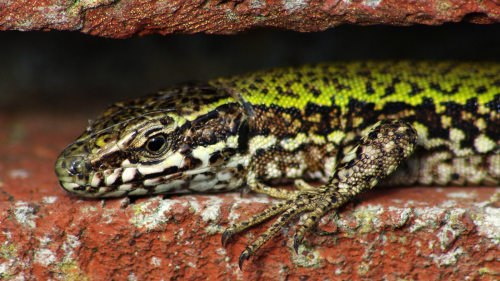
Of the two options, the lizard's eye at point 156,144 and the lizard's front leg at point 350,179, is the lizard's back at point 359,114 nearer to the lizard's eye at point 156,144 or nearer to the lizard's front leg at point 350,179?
the lizard's front leg at point 350,179

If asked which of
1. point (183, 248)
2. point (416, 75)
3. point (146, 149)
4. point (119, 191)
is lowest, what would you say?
point (183, 248)

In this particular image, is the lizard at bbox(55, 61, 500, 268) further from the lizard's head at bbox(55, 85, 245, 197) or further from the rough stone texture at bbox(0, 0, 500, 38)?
the rough stone texture at bbox(0, 0, 500, 38)

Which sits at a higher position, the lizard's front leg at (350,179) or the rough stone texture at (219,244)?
the lizard's front leg at (350,179)

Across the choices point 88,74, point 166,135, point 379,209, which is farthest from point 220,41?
point 379,209

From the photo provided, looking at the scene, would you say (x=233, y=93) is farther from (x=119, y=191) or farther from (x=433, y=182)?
(x=433, y=182)

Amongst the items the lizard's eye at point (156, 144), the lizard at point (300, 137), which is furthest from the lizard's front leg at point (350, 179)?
the lizard's eye at point (156, 144)

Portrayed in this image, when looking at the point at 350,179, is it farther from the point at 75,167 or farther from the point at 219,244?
the point at 75,167

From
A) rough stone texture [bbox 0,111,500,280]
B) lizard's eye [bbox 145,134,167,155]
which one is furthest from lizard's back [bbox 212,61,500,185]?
lizard's eye [bbox 145,134,167,155]
